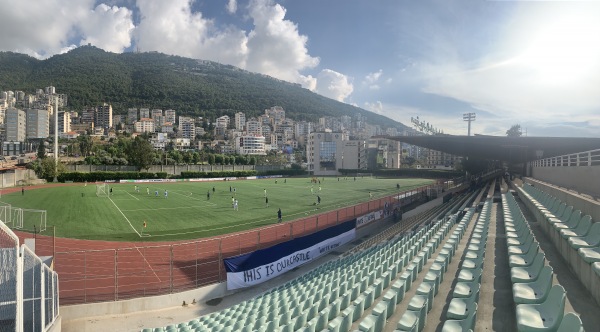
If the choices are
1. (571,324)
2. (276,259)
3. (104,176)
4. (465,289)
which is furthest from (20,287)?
(104,176)

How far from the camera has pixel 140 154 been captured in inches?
3199

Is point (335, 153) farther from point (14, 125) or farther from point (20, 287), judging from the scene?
point (14, 125)

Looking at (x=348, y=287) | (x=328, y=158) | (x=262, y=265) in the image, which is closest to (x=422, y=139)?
(x=262, y=265)

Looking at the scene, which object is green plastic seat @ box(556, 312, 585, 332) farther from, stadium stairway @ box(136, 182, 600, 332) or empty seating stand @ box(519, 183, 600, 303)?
empty seating stand @ box(519, 183, 600, 303)

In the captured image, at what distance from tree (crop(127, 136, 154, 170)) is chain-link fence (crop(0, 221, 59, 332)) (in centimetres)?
7806

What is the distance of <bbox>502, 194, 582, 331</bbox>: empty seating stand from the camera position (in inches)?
193

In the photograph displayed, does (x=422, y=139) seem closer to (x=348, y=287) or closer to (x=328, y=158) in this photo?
(x=348, y=287)

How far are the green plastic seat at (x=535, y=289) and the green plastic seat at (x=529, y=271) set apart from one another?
1.09 ft

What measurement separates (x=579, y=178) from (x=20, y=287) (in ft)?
63.8

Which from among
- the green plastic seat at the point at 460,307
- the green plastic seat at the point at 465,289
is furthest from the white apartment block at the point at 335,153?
the green plastic seat at the point at 460,307

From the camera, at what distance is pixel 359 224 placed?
24.0 metres

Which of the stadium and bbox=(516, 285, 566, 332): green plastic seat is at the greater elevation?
bbox=(516, 285, 566, 332): green plastic seat

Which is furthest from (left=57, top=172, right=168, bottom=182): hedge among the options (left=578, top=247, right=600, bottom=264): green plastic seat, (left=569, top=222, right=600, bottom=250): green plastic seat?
(left=578, top=247, right=600, bottom=264): green plastic seat

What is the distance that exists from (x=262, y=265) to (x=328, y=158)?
115 m
